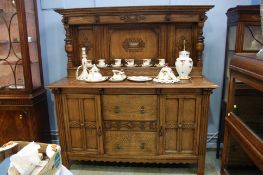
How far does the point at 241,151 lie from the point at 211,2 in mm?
1727

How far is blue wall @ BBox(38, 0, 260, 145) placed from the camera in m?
2.48

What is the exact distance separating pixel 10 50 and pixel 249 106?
2.37 m

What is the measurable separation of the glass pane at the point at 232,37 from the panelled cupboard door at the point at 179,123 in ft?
2.35

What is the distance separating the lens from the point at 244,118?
136 centimetres

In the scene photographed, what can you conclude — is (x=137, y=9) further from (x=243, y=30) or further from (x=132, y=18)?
(x=243, y=30)

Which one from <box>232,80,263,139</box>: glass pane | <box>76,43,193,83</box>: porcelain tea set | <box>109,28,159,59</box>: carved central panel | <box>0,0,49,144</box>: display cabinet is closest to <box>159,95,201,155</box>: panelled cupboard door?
<box>76,43,193,83</box>: porcelain tea set

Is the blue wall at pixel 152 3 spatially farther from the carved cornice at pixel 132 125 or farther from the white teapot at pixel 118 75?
the carved cornice at pixel 132 125

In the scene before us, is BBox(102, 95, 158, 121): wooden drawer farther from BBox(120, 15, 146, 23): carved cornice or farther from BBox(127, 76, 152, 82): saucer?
BBox(120, 15, 146, 23): carved cornice

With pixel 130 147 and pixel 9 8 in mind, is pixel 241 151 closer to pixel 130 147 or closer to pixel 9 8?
pixel 130 147

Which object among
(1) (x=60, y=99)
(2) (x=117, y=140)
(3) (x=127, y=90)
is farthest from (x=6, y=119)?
(3) (x=127, y=90)

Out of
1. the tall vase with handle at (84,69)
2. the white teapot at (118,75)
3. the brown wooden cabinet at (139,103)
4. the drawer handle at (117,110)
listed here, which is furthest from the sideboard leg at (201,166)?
the tall vase with handle at (84,69)

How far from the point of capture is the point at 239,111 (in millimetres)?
1451

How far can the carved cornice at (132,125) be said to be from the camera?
2158 mm

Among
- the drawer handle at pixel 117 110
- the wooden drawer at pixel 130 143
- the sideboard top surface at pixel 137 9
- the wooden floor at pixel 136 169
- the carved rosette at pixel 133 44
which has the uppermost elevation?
the sideboard top surface at pixel 137 9
